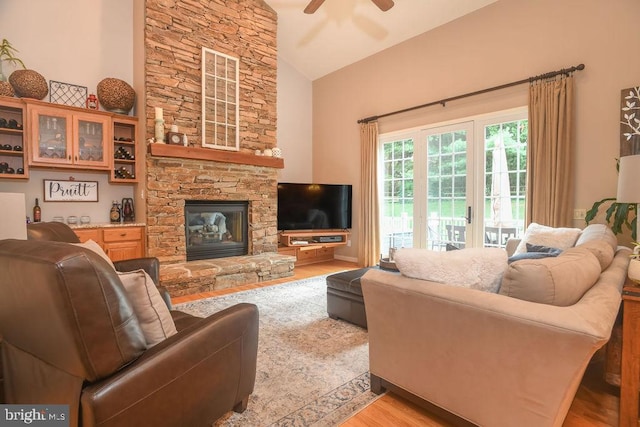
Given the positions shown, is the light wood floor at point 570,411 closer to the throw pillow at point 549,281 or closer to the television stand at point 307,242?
the throw pillow at point 549,281

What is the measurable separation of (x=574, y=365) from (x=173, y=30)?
5.21m

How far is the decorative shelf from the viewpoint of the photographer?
4008 millimetres

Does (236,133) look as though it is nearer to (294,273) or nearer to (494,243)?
(294,273)

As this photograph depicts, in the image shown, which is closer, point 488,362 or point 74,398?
point 74,398

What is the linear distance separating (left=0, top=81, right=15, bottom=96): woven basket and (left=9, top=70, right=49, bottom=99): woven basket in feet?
0.23

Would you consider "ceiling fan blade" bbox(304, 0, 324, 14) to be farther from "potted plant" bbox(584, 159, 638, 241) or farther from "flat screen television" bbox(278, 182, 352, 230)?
"potted plant" bbox(584, 159, 638, 241)

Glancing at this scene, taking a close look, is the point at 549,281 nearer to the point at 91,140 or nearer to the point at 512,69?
the point at 512,69

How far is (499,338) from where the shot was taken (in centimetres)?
133

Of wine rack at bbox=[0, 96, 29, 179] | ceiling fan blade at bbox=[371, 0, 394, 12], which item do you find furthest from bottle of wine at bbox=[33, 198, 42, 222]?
ceiling fan blade at bbox=[371, 0, 394, 12]

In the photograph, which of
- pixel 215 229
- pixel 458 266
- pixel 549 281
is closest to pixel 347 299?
pixel 458 266

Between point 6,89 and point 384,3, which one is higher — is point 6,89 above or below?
below

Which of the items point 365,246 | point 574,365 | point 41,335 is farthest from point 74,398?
point 365,246

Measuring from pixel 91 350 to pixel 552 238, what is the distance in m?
3.57

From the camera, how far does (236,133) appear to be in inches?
190
